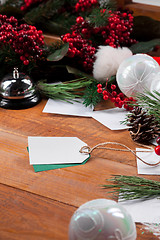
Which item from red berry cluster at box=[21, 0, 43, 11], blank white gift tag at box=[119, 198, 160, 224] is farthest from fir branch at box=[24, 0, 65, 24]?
blank white gift tag at box=[119, 198, 160, 224]

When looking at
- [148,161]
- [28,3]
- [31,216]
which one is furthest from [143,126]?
[28,3]

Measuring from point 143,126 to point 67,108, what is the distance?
0.24 meters

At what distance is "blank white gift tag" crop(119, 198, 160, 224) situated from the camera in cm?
52

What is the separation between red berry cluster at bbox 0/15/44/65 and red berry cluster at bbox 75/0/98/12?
0.30 metres

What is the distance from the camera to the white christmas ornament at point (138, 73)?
81cm

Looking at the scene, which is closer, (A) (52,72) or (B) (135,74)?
(B) (135,74)

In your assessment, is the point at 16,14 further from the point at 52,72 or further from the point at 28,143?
the point at 28,143

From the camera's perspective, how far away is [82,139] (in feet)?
2.41

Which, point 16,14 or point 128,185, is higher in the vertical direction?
point 16,14

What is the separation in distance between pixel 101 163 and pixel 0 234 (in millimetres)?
253

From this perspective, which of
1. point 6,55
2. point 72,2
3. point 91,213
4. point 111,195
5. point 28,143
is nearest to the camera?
point 91,213

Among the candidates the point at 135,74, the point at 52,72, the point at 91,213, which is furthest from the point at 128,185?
the point at 52,72

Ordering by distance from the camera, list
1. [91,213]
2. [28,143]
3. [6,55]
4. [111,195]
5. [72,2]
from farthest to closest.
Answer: [72,2]
[6,55]
[28,143]
[111,195]
[91,213]

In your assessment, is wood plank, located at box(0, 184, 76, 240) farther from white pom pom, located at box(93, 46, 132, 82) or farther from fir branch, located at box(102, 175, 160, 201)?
white pom pom, located at box(93, 46, 132, 82)
